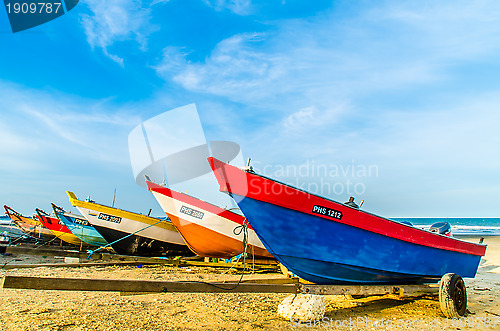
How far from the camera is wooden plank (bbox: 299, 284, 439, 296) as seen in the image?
4.50 m

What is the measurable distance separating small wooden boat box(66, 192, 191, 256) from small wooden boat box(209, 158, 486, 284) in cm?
724

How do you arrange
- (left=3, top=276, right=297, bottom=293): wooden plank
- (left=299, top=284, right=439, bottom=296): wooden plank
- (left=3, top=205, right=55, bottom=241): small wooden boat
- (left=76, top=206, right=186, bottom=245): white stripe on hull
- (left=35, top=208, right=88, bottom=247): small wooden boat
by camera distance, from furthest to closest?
1. (left=3, top=205, right=55, bottom=241): small wooden boat
2. (left=35, top=208, right=88, bottom=247): small wooden boat
3. (left=76, top=206, right=186, bottom=245): white stripe on hull
4. (left=299, top=284, right=439, bottom=296): wooden plank
5. (left=3, top=276, right=297, bottom=293): wooden plank

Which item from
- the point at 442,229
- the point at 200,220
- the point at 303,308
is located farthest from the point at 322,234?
the point at 200,220

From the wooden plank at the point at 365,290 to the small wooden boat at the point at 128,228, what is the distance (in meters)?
7.78

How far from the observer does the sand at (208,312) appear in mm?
4348

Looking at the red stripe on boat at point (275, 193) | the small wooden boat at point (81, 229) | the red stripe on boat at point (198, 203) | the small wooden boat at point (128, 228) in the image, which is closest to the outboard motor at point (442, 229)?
the red stripe on boat at point (275, 193)

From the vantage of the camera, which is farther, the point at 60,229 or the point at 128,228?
the point at 60,229

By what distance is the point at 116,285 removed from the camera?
371cm

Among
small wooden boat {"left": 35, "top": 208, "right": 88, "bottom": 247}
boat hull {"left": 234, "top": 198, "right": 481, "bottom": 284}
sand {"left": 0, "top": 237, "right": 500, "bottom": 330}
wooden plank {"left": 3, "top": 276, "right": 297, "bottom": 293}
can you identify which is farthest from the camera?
small wooden boat {"left": 35, "top": 208, "right": 88, "bottom": 247}

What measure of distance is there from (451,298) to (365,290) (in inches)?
47.7

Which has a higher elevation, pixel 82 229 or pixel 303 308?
pixel 82 229

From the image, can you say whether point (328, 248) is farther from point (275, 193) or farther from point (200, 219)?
point (200, 219)

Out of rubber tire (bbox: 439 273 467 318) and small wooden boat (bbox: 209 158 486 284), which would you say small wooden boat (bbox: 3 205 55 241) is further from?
rubber tire (bbox: 439 273 467 318)

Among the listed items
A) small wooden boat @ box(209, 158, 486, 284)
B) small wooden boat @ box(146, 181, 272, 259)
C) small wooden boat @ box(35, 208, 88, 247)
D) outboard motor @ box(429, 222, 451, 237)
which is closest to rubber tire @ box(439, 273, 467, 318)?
small wooden boat @ box(209, 158, 486, 284)
